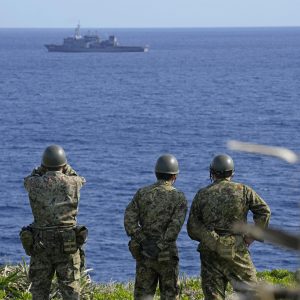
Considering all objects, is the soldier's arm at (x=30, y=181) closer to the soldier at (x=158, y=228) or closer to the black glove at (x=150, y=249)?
the soldier at (x=158, y=228)

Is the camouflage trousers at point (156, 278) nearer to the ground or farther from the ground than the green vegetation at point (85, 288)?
farther from the ground

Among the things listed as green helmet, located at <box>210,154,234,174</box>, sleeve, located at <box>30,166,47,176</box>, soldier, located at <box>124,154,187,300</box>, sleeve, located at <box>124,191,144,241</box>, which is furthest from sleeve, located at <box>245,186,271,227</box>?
sleeve, located at <box>30,166,47,176</box>

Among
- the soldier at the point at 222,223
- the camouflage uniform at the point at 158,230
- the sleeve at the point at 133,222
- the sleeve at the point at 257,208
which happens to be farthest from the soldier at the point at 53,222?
the sleeve at the point at 257,208

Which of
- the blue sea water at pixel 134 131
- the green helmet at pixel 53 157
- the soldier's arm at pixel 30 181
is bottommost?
the blue sea water at pixel 134 131

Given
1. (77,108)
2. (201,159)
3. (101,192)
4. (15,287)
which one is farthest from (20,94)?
(15,287)

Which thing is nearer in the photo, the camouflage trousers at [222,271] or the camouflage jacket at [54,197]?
the camouflage trousers at [222,271]

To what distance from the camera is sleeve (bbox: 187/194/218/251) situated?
35.7 ft

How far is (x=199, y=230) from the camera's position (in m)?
11.0

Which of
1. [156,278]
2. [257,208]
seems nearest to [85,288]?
[156,278]

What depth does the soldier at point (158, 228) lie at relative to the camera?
11016mm

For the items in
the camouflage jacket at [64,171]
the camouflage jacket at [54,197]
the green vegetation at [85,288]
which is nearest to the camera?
the camouflage jacket at [54,197]

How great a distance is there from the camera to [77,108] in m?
97.6

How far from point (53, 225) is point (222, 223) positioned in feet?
5.80

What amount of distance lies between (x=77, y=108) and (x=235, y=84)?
31.8 meters
